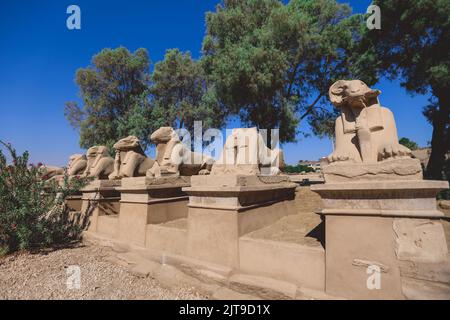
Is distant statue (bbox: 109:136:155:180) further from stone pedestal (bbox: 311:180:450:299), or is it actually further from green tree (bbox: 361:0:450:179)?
green tree (bbox: 361:0:450:179)

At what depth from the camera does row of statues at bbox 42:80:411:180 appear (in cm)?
246

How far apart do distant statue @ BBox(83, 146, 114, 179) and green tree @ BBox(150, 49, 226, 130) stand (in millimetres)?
7053

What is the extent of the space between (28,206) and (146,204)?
7.83ft

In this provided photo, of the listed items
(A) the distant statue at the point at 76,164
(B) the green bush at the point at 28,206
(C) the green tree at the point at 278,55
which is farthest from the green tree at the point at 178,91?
(B) the green bush at the point at 28,206

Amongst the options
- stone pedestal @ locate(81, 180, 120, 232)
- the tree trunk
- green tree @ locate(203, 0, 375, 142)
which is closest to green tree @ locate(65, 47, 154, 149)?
green tree @ locate(203, 0, 375, 142)

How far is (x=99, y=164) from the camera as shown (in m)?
5.72

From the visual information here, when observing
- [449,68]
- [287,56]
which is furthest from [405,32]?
[287,56]

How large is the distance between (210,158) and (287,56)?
6680 millimetres

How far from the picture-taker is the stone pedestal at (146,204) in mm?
4012

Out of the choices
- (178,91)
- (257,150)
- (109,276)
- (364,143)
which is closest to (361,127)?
(364,143)

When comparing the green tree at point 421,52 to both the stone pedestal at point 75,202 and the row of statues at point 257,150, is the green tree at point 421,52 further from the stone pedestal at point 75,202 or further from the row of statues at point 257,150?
the stone pedestal at point 75,202

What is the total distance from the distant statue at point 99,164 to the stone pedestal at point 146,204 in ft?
5.43

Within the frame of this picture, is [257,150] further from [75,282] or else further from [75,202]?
[75,202]

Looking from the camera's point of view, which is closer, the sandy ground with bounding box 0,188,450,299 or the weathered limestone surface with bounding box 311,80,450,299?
the weathered limestone surface with bounding box 311,80,450,299
